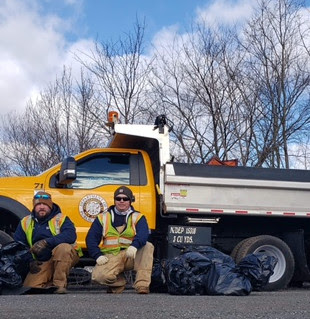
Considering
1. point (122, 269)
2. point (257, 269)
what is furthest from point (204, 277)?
point (122, 269)

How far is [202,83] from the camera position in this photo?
1859cm

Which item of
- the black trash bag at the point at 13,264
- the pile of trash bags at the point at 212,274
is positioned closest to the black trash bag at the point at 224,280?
the pile of trash bags at the point at 212,274

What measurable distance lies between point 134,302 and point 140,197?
302 centimetres

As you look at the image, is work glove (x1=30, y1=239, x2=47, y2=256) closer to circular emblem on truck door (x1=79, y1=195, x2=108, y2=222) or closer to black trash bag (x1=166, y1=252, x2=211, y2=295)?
circular emblem on truck door (x1=79, y1=195, x2=108, y2=222)

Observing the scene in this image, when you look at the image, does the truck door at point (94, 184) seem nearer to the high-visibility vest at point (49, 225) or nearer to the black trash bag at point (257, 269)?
the high-visibility vest at point (49, 225)

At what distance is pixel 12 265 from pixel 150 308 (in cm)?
266

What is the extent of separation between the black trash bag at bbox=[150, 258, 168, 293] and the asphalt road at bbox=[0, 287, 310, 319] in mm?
1795

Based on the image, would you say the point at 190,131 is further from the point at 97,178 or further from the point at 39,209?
the point at 39,209

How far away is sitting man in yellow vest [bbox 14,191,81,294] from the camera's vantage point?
7.79 m

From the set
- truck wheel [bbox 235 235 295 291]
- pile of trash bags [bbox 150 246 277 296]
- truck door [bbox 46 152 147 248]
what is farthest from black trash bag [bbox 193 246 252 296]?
truck door [bbox 46 152 147 248]

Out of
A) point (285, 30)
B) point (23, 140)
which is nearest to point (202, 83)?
point (285, 30)

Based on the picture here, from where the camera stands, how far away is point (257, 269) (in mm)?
7848

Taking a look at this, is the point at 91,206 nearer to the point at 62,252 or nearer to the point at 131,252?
the point at 62,252

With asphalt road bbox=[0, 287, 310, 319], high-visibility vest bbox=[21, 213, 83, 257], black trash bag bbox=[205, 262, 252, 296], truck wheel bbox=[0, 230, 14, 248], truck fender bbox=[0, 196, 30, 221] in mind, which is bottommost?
asphalt road bbox=[0, 287, 310, 319]
